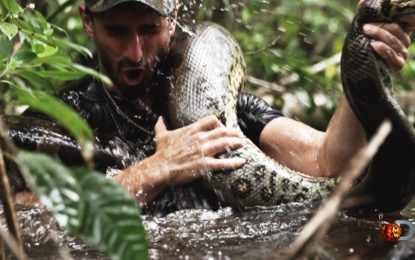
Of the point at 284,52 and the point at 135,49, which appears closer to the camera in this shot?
the point at 135,49

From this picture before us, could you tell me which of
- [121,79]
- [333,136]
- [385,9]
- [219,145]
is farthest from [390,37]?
[121,79]

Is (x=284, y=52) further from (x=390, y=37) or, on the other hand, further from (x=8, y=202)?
(x=8, y=202)

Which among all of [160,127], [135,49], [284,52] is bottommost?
[284,52]

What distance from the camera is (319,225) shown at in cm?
105

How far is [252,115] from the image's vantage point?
396 cm

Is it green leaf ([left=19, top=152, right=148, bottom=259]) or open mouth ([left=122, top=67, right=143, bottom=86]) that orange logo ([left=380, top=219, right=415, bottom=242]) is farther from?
open mouth ([left=122, top=67, right=143, bottom=86])

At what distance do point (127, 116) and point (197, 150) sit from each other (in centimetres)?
80

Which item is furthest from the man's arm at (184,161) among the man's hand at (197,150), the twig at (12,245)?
the twig at (12,245)

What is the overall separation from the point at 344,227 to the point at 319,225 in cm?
167

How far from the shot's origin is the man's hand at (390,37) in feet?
8.84

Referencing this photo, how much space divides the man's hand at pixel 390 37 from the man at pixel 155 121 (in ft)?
1.69

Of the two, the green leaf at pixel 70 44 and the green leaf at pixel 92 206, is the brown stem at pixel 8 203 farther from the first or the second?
the green leaf at pixel 70 44

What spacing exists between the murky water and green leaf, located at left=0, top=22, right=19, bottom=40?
0.81 meters

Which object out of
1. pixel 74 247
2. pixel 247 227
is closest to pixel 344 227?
pixel 247 227
